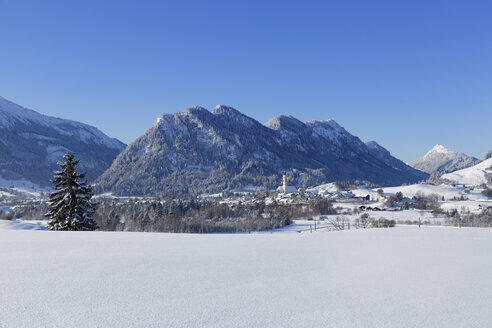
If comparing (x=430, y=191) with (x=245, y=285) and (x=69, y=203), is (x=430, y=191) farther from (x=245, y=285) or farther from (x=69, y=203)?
(x=245, y=285)

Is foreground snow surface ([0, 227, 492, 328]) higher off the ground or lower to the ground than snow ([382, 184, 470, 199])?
lower

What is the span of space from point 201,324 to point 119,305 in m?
1.50

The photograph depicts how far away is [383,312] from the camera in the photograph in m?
5.07

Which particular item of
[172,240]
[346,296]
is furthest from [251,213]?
[346,296]

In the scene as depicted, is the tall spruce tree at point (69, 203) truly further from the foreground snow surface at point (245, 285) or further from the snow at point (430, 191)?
the snow at point (430, 191)

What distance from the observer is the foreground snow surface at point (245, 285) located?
15.8 ft

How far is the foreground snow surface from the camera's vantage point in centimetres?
483

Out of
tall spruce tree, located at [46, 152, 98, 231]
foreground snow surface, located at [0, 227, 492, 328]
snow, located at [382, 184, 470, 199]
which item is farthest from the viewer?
snow, located at [382, 184, 470, 199]

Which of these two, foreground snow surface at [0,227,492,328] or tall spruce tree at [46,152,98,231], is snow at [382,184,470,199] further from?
foreground snow surface at [0,227,492,328]

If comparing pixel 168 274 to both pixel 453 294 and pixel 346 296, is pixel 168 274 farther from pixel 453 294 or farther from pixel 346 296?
pixel 453 294

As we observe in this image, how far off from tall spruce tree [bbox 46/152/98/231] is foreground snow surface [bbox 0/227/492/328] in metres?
16.2

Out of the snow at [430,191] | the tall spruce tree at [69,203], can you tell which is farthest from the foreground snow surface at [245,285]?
the snow at [430,191]

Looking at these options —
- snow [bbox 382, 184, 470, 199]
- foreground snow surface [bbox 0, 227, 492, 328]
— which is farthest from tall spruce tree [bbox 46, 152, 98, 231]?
snow [bbox 382, 184, 470, 199]

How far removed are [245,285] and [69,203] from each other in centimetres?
2438
